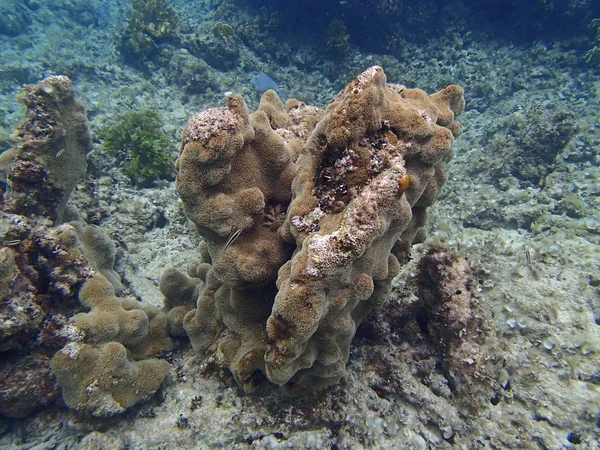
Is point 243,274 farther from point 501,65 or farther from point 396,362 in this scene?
point 501,65

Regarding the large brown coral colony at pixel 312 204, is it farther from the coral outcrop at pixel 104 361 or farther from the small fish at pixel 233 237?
the coral outcrop at pixel 104 361

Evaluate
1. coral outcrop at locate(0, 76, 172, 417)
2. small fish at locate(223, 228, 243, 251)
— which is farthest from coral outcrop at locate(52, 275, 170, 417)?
small fish at locate(223, 228, 243, 251)

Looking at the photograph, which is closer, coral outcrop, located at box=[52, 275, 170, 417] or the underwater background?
coral outcrop, located at box=[52, 275, 170, 417]

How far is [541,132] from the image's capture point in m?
8.10

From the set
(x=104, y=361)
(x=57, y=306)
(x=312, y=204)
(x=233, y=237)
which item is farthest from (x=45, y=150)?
(x=312, y=204)

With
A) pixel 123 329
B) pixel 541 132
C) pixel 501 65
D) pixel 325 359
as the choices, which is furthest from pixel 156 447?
pixel 501 65

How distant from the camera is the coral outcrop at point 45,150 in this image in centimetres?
369

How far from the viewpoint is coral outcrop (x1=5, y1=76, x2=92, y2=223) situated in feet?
12.1

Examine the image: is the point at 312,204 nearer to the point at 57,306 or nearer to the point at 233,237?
the point at 233,237

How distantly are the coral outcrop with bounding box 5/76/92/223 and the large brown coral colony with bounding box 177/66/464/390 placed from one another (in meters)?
Answer: 2.46

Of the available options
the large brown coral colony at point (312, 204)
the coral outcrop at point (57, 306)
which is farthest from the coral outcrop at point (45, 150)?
the large brown coral colony at point (312, 204)

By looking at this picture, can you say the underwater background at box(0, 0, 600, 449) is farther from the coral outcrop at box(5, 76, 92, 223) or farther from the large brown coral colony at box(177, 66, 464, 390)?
the large brown coral colony at box(177, 66, 464, 390)

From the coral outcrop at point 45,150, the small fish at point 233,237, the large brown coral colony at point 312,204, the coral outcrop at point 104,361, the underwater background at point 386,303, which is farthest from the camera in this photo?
the coral outcrop at point 45,150

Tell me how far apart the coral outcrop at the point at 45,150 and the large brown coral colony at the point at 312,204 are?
2461mm
